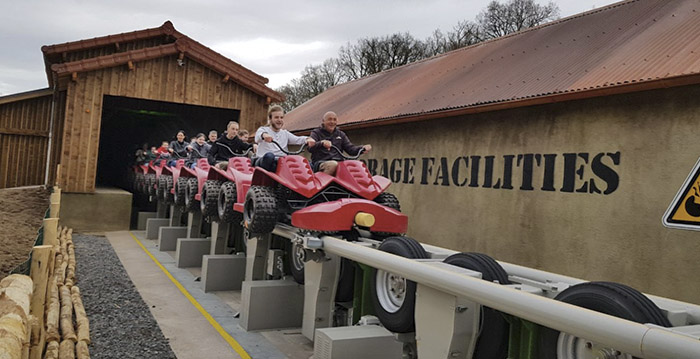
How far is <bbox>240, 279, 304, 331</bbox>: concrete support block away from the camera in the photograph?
5.46m

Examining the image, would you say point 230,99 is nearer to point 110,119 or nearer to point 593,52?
point 110,119

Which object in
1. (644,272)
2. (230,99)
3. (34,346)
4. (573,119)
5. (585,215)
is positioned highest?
(230,99)

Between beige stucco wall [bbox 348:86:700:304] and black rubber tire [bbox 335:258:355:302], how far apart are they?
10.2 feet

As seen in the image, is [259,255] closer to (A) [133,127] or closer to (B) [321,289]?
Answer: (B) [321,289]

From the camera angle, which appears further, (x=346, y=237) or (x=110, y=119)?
(x=110, y=119)

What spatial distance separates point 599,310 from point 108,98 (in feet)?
57.8

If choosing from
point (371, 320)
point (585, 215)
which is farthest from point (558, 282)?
point (585, 215)

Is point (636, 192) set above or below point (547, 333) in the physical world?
above

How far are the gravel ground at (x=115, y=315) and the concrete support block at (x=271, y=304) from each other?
0.86 meters

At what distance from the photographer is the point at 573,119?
671cm

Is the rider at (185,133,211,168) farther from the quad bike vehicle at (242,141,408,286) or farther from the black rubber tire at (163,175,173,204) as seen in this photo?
the quad bike vehicle at (242,141,408,286)

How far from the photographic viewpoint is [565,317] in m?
2.18

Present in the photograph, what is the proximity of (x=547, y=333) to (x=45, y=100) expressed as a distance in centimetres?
1757

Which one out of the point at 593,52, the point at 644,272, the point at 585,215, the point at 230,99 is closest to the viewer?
the point at 644,272
